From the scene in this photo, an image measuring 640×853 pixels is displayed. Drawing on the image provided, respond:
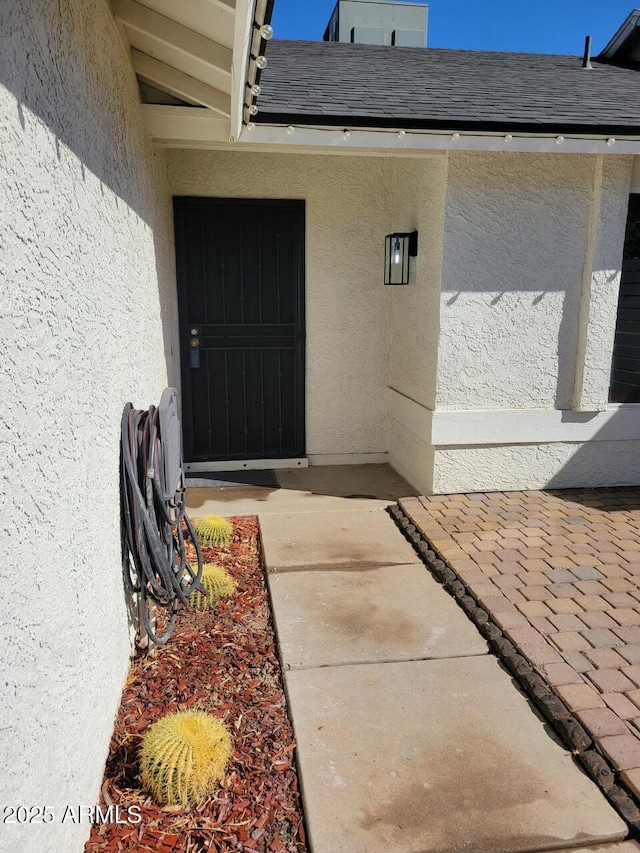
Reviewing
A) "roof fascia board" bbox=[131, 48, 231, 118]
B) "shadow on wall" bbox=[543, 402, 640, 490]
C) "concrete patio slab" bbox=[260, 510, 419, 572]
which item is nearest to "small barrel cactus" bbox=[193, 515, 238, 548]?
"concrete patio slab" bbox=[260, 510, 419, 572]

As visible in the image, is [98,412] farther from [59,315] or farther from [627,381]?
[627,381]

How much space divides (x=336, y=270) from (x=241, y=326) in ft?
4.37

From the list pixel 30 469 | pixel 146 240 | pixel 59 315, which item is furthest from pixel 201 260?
pixel 30 469

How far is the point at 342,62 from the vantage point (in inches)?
290

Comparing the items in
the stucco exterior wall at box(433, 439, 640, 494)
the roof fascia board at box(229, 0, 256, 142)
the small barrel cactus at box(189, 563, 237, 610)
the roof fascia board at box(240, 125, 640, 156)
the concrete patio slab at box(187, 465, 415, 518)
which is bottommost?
the concrete patio slab at box(187, 465, 415, 518)

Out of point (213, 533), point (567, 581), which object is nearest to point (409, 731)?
point (567, 581)

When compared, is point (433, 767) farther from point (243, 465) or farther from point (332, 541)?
point (243, 465)

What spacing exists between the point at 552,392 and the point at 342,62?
15.6 ft

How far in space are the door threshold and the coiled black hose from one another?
3541mm

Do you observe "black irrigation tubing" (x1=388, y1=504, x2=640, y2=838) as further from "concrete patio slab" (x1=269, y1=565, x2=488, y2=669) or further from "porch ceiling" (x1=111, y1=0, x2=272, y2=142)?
"porch ceiling" (x1=111, y1=0, x2=272, y2=142)

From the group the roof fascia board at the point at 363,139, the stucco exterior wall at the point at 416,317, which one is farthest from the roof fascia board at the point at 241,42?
the stucco exterior wall at the point at 416,317

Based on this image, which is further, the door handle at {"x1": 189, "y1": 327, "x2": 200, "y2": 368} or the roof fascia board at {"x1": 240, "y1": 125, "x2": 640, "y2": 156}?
the door handle at {"x1": 189, "y1": 327, "x2": 200, "y2": 368}

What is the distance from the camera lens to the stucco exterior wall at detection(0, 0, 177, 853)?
1704 millimetres

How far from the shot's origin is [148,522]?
127 inches
